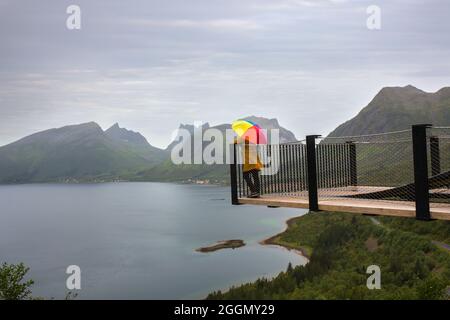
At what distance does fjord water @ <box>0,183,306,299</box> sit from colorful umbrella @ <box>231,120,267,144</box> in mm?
47306

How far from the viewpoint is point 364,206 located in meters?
8.66

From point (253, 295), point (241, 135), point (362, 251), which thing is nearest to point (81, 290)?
point (253, 295)

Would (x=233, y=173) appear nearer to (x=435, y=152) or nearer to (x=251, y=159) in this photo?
(x=251, y=159)

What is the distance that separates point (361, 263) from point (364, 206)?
68298 mm

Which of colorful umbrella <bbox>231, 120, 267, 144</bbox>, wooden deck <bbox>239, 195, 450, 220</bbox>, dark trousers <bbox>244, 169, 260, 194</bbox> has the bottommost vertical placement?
wooden deck <bbox>239, 195, 450, 220</bbox>

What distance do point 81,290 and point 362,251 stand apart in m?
46.7

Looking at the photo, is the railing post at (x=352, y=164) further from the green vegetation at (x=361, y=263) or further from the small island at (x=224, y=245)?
the small island at (x=224, y=245)

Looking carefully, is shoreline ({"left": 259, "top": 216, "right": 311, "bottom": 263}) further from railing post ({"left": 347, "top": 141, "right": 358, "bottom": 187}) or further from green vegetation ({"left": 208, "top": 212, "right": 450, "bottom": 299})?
railing post ({"left": 347, "top": 141, "right": 358, "bottom": 187})

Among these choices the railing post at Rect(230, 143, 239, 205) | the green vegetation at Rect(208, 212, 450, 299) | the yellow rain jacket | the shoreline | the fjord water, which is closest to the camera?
the railing post at Rect(230, 143, 239, 205)

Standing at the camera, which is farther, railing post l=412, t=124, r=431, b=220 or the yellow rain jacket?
the yellow rain jacket

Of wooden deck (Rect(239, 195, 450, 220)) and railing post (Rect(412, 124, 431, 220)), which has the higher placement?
railing post (Rect(412, 124, 431, 220))

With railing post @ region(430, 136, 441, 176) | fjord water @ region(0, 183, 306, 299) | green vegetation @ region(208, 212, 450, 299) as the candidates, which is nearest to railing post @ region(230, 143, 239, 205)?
railing post @ region(430, 136, 441, 176)

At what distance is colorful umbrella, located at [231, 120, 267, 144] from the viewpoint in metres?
11.4

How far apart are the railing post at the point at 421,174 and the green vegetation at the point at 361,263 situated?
1851 inches
